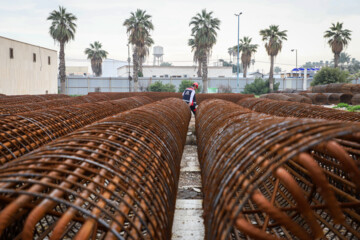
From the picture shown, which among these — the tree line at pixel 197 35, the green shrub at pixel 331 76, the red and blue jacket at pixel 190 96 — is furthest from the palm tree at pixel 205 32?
the red and blue jacket at pixel 190 96

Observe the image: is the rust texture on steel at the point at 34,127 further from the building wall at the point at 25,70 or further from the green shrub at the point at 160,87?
the green shrub at the point at 160,87

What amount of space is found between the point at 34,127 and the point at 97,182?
3.24 m

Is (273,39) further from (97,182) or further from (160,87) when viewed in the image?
(97,182)

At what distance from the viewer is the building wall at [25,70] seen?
27.2m

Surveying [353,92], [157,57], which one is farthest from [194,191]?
[157,57]

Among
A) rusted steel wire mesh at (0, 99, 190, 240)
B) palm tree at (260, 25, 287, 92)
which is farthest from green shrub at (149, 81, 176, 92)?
rusted steel wire mesh at (0, 99, 190, 240)

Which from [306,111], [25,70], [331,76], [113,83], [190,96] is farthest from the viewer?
[113,83]

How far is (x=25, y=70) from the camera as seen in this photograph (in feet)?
98.1

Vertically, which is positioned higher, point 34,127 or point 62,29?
point 62,29

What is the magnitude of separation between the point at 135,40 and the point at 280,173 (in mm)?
42800

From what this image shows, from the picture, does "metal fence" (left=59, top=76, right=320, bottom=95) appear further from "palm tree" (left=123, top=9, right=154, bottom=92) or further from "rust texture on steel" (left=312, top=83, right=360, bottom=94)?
"rust texture on steel" (left=312, top=83, right=360, bottom=94)

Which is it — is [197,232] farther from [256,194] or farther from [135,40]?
[135,40]

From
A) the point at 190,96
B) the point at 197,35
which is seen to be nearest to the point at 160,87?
the point at 197,35

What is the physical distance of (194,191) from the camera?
18.2ft
